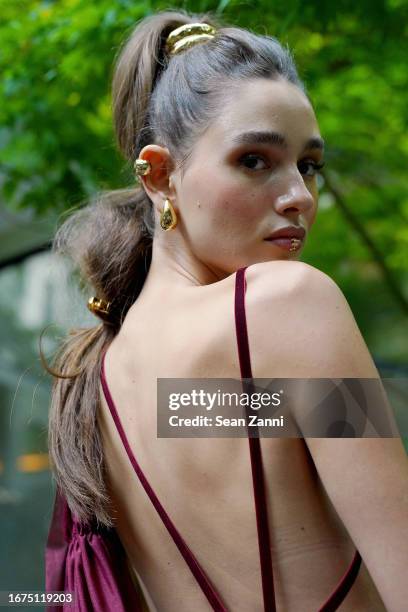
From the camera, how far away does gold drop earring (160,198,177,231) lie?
154 centimetres

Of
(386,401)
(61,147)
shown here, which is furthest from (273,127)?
(61,147)

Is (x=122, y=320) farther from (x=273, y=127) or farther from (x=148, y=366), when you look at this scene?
(x=273, y=127)

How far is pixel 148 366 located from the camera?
1.41m

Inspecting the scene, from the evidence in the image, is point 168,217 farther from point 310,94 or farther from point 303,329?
point 310,94

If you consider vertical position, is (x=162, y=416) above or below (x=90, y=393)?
below

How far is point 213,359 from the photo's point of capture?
1264mm

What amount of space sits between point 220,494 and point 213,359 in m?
0.22

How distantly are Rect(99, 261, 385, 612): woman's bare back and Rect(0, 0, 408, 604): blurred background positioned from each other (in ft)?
2.63

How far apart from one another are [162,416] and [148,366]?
0.10m

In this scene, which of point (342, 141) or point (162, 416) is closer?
point (162, 416)

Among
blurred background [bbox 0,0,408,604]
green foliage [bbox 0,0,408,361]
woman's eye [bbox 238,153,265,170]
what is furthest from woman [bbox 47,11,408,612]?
green foliage [bbox 0,0,408,361]

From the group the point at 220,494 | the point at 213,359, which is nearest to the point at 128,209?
the point at 213,359

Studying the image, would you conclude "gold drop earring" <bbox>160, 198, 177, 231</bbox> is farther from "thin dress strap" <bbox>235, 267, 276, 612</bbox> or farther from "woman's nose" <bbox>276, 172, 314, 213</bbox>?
"thin dress strap" <bbox>235, 267, 276, 612</bbox>

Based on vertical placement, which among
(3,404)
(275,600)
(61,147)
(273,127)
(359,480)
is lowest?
(275,600)
